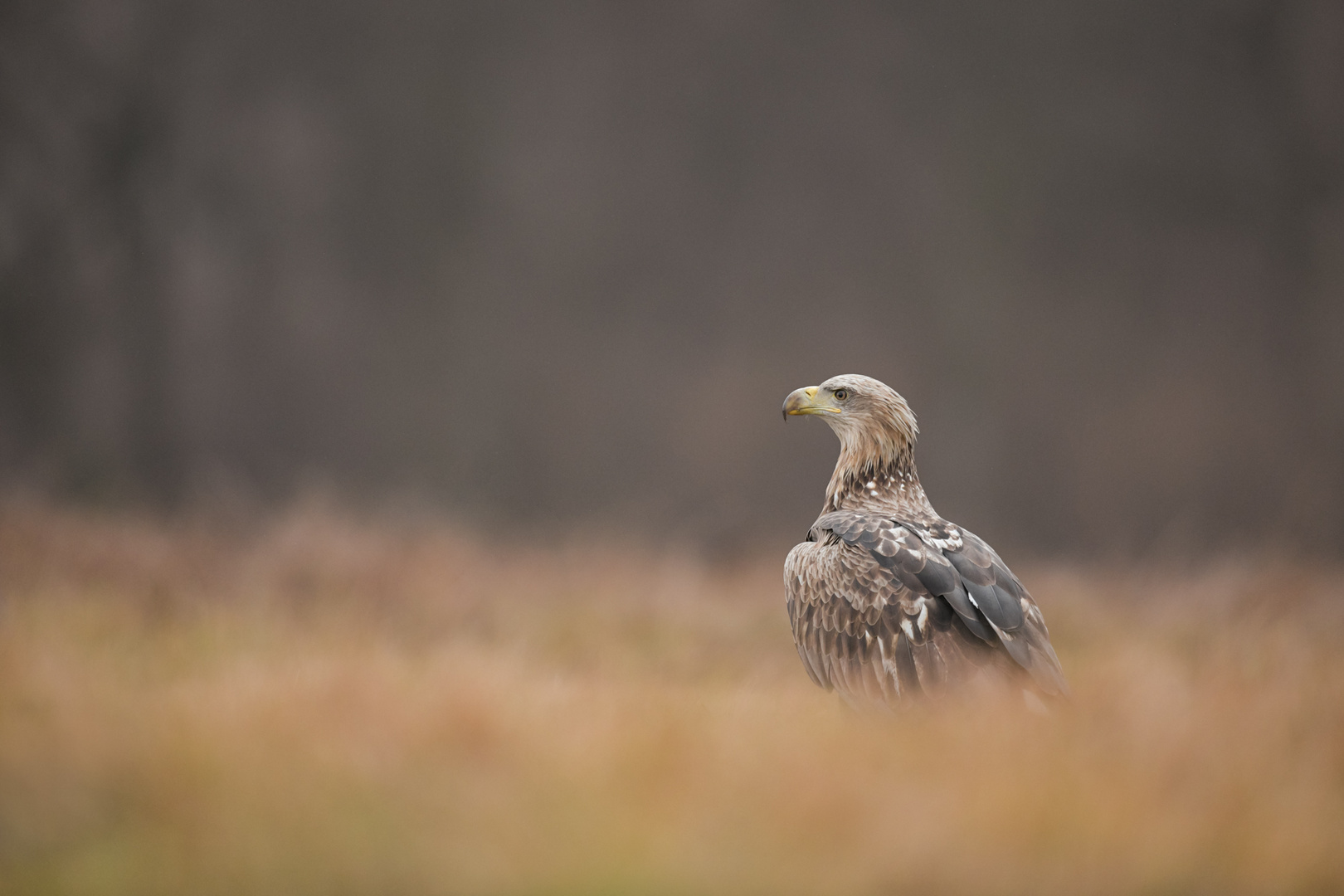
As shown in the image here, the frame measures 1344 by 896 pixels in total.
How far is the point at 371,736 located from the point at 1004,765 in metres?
1.32

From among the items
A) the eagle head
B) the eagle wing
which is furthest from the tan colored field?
the eagle head

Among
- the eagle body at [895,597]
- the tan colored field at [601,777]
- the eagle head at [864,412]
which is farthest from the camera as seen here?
the eagle head at [864,412]

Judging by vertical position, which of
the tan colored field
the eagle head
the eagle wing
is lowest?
the tan colored field

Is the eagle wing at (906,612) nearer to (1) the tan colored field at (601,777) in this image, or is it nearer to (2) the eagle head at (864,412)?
(1) the tan colored field at (601,777)

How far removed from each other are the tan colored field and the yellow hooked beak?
40.4 inches

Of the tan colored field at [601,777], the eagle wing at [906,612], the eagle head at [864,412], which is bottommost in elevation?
the tan colored field at [601,777]

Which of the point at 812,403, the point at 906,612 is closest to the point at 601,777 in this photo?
the point at 906,612

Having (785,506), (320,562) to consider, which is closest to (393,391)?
(320,562)

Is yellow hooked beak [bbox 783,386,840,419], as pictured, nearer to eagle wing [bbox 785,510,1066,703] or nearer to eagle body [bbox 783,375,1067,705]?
eagle body [bbox 783,375,1067,705]

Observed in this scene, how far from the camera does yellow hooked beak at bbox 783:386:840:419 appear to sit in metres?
3.19

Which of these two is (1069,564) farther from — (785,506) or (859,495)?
(859,495)

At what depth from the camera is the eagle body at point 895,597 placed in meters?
2.50

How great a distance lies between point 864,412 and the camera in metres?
3.17

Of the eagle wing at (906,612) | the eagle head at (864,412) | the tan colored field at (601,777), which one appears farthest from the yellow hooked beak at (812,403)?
the tan colored field at (601,777)
